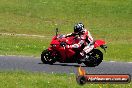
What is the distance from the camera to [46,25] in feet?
134

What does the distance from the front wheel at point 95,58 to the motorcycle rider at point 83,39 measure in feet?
0.70

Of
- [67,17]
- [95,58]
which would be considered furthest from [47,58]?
[67,17]

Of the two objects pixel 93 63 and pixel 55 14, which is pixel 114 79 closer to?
pixel 93 63

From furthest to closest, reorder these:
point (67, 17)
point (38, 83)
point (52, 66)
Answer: point (67, 17)
point (52, 66)
point (38, 83)

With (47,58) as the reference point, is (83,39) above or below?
above

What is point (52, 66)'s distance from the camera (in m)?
17.8

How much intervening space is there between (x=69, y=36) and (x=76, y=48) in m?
0.53

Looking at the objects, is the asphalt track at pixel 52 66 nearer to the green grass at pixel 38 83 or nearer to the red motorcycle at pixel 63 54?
the red motorcycle at pixel 63 54

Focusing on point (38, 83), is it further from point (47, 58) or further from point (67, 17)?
point (67, 17)

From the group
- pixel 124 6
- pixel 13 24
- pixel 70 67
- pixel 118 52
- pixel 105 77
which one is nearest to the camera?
pixel 105 77

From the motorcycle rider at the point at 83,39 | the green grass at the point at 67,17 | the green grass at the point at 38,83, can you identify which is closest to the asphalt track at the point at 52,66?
the motorcycle rider at the point at 83,39

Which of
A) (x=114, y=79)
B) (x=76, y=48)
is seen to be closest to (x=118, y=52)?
(x=76, y=48)

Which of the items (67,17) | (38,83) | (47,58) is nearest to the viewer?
(38,83)

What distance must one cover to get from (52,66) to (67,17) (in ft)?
91.7
